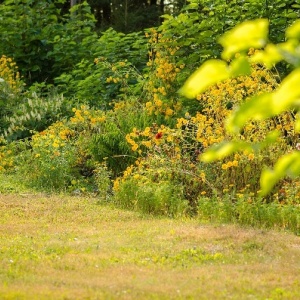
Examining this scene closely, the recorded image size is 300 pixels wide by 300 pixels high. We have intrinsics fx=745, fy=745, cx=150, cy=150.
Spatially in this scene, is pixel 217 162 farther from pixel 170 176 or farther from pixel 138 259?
pixel 138 259

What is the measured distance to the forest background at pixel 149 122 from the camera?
791 cm

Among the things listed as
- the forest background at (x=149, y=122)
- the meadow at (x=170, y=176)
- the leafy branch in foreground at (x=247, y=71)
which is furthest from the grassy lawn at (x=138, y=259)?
the leafy branch in foreground at (x=247, y=71)

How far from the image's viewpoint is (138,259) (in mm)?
5598

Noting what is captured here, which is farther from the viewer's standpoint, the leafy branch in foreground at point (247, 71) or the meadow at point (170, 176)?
the meadow at point (170, 176)

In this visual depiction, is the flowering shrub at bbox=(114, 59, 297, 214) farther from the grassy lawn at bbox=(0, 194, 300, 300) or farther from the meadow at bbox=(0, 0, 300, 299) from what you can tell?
the grassy lawn at bbox=(0, 194, 300, 300)

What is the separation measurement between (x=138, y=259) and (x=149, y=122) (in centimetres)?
488

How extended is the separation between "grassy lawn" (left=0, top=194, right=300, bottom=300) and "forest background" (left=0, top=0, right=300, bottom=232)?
0.59m

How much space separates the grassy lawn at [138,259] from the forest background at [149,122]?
0.59 meters

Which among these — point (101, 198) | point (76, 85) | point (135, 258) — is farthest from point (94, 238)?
point (76, 85)

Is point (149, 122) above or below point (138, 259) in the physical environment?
above

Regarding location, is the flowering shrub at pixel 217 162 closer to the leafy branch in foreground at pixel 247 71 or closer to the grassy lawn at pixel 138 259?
the grassy lawn at pixel 138 259

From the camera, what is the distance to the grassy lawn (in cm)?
464

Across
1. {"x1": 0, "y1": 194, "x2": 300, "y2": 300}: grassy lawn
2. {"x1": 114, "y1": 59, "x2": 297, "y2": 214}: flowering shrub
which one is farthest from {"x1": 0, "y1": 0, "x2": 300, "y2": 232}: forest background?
{"x1": 0, "y1": 194, "x2": 300, "y2": 300}: grassy lawn

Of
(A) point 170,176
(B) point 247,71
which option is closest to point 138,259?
(A) point 170,176
